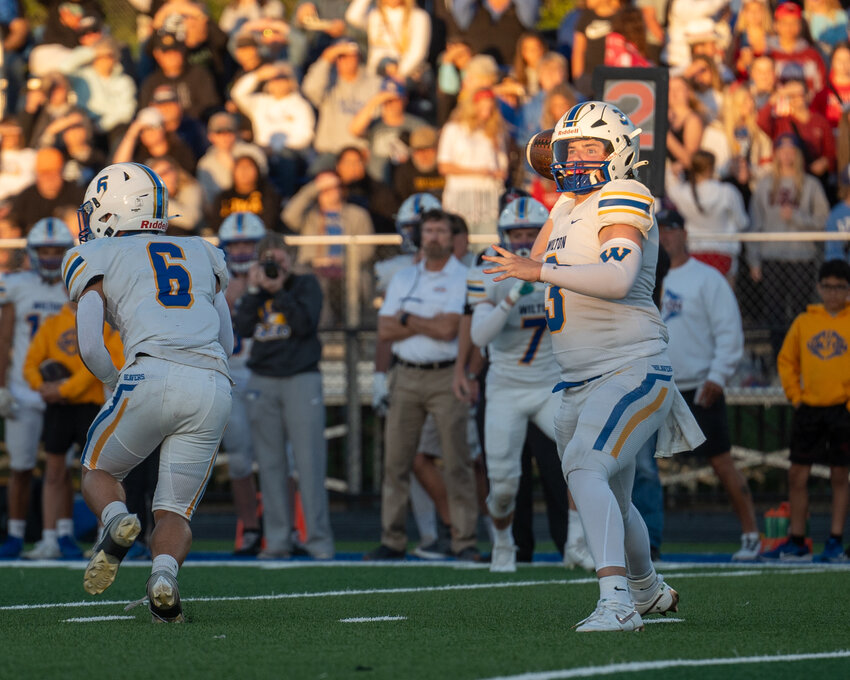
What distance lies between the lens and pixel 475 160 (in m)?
14.3

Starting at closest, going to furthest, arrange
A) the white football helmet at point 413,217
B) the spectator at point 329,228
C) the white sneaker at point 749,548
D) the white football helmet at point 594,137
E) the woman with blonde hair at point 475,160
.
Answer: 1. the white football helmet at point 594,137
2. the white sneaker at point 749,548
3. the white football helmet at point 413,217
4. the spectator at point 329,228
5. the woman with blonde hair at point 475,160

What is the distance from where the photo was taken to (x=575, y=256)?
19.4ft

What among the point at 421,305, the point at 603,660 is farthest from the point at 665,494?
the point at 603,660

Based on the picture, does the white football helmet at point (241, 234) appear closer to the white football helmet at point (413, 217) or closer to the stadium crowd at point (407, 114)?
the white football helmet at point (413, 217)

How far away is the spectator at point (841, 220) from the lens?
12875 mm

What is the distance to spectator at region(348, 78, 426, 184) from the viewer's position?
15297 mm

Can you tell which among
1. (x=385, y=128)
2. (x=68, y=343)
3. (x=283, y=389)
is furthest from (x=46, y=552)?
(x=385, y=128)

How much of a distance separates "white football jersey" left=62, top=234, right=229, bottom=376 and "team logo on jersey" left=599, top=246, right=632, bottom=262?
1716 millimetres

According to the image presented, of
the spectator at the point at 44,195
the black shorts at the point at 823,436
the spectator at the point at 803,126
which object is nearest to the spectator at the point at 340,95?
the spectator at the point at 44,195

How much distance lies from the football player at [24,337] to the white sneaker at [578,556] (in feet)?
13.5

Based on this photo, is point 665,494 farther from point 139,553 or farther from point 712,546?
point 139,553

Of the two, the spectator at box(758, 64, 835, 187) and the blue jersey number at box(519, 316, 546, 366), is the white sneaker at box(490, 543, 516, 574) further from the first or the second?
the spectator at box(758, 64, 835, 187)

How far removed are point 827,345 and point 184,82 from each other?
877 cm

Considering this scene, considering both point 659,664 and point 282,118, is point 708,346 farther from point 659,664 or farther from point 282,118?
point 282,118
